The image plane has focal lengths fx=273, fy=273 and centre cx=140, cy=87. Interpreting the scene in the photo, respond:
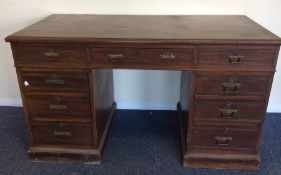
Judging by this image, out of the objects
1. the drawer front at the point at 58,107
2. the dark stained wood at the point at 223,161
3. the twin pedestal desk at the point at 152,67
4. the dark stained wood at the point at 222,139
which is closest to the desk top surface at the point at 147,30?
the twin pedestal desk at the point at 152,67

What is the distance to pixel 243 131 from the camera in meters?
1.52

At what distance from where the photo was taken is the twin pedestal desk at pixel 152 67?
1346 mm

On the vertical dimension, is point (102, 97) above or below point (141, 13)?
below

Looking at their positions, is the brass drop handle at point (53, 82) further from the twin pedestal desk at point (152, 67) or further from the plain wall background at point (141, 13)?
the plain wall background at point (141, 13)

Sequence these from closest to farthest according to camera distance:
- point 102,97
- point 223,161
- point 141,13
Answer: point 223,161, point 102,97, point 141,13

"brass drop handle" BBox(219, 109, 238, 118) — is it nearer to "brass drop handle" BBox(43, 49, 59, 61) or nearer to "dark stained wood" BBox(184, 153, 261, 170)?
"dark stained wood" BBox(184, 153, 261, 170)

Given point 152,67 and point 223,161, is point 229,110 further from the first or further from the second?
point 152,67

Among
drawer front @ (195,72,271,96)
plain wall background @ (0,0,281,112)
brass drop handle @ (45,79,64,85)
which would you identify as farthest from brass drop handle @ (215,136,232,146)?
brass drop handle @ (45,79,64,85)

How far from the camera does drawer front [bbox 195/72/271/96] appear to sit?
1.39 m

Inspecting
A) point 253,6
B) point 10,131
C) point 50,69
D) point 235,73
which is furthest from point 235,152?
point 10,131

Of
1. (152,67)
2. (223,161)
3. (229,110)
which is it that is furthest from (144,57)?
(223,161)

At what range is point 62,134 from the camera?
5.26 feet

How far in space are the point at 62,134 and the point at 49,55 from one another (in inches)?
19.1

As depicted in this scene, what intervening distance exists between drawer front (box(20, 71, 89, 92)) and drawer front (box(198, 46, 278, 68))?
632mm
